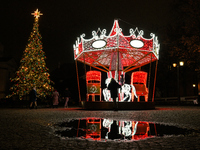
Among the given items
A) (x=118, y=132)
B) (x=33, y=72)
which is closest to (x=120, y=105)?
(x=118, y=132)

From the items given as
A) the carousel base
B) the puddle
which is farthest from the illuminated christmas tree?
the puddle

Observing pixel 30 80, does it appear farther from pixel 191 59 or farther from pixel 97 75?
pixel 191 59

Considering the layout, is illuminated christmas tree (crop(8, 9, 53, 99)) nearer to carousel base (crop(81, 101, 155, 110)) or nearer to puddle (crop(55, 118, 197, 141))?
carousel base (crop(81, 101, 155, 110))

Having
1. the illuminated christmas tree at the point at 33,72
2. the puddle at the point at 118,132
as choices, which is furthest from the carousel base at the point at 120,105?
the illuminated christmas tree at the point at 33,72

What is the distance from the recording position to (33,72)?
2345 centimetres

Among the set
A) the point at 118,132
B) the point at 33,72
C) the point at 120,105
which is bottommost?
the point at 118,132

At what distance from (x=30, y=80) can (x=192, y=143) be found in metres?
21.3

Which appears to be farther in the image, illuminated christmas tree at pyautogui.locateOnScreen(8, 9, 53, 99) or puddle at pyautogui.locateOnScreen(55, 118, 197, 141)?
illuminated christmas tree at pyautogui.locateOnScreen(8, 9, 53, 99)

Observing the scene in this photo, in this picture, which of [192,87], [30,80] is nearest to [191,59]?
[30,80]

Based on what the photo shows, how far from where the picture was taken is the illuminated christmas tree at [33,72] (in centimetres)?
2319

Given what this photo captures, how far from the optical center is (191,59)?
2116cm

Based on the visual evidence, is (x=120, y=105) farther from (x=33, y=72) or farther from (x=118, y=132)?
(x=33, y=72)

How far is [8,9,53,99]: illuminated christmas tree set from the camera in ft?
76.1

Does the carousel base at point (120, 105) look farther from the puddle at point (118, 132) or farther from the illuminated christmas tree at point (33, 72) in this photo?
the illuminated christmas tree at point (33, 72)
